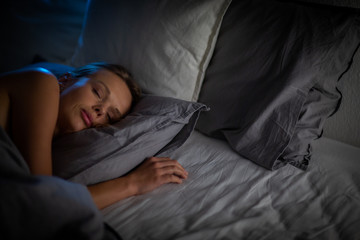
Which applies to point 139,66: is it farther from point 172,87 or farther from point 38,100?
point 38,100

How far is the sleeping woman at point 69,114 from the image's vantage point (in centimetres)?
72

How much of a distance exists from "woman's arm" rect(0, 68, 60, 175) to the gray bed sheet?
241mm

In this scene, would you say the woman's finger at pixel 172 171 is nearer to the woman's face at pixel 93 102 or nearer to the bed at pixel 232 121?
the bed at pixel 232 121

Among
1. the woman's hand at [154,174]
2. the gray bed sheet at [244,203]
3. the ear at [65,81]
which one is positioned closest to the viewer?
the gray bed sheet at [244,203]

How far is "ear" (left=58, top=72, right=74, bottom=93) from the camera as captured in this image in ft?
3.31

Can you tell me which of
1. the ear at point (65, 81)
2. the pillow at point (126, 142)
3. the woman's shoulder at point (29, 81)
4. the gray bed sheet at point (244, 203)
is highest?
the woman's shoulder at point (29, 81)

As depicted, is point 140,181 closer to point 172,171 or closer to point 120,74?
point 172,171

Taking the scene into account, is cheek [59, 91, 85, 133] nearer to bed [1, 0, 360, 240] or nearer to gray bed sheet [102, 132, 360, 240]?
bed [1, 0, 360, 240]

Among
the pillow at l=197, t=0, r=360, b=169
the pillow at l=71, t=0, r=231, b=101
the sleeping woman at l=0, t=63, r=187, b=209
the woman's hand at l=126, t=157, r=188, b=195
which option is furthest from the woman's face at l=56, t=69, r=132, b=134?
the pillow at l=197, t=0, r=360, b=169

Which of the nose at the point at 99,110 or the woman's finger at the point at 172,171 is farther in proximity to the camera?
the nose at the point at 99,110

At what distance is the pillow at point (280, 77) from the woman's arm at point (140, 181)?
0.29 m

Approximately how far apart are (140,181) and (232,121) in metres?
0.44

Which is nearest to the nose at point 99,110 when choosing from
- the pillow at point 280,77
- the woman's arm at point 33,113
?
the woman's arm at point 33,113

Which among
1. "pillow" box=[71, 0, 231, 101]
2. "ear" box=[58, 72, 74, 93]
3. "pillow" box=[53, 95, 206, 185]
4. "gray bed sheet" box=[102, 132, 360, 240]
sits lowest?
"gray bed sheet" box=[102, 132, 360, 240]
